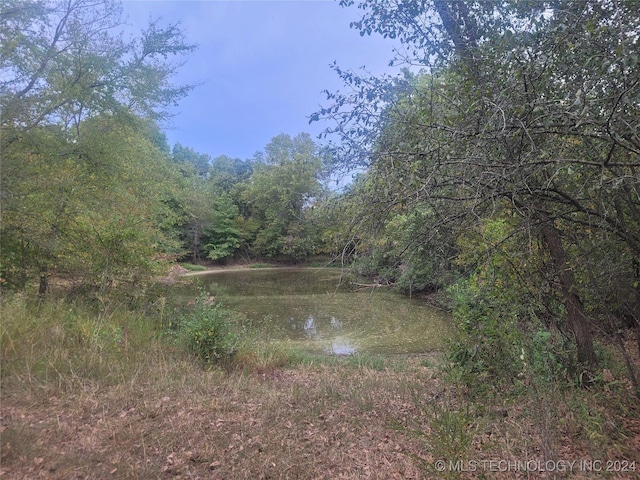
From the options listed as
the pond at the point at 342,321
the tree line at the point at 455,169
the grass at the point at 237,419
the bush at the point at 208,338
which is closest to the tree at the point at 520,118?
the tree line at the point at 455,169

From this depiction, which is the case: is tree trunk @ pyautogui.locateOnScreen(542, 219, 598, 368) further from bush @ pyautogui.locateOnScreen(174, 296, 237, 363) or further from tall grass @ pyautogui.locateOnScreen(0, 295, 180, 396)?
tall grass @ pyautogui.locateOnScreen(0, 295, 180, 396)

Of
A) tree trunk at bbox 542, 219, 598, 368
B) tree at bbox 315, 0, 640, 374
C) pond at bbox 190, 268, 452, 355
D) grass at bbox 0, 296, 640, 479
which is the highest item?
tree at bbox 315, 0, 640, 374

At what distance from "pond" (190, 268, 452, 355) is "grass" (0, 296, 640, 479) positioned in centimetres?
200

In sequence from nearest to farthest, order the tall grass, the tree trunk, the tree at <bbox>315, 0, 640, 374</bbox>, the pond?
the tree at <bbox>315, 0, 640, 374</bbox> → the tall grass → the tree trunk → the pond

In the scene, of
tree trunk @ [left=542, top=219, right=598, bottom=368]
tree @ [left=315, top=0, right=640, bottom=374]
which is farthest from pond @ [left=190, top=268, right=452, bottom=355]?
tree @ [left=315, top=0, right=640, bottom=374]

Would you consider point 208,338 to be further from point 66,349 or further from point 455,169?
point 455,169

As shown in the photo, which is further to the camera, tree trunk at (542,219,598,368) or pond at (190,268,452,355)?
pond at (190,268,452,355)

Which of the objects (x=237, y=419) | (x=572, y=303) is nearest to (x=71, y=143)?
(x=237, y=419)

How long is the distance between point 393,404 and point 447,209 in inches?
88.3

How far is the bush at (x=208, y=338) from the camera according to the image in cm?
479

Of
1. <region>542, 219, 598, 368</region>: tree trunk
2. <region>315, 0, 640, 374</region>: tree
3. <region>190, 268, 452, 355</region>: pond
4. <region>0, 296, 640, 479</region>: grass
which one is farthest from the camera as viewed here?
<region>190, 268, 452, 355</region>: pond

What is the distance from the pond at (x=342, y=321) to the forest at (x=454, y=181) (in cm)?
210

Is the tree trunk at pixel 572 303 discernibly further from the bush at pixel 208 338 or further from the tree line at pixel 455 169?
the bush at pixel 208 338

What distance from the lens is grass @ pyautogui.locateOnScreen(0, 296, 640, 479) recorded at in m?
2.34
